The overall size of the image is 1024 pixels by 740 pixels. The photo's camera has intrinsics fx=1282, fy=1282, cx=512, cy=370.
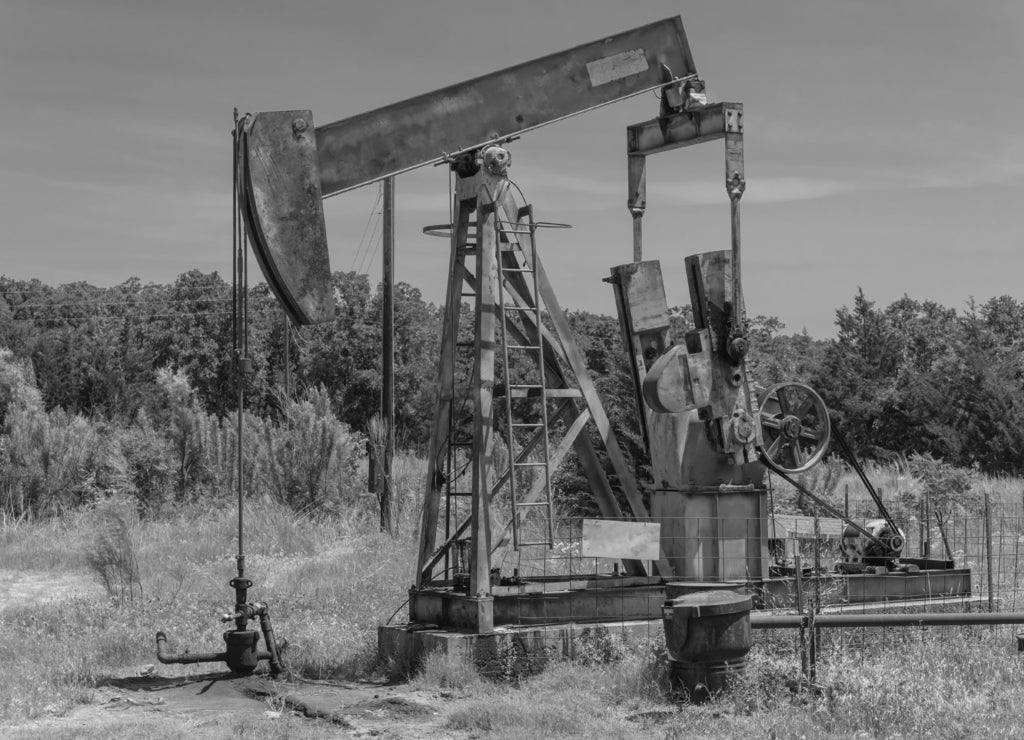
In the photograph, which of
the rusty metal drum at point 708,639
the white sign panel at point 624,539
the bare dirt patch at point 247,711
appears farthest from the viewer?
the white sign panel at point 624,539

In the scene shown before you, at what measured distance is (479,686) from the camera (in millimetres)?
8758

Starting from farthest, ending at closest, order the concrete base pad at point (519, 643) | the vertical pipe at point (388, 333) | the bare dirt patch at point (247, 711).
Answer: the vertical pipe at point (388, 333)
the concrete base pad at point (519, 643)
the bare dirt patch at point (247, 711)

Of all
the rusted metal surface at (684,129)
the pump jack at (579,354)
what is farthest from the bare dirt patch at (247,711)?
the rusted metal surface at (684,129)

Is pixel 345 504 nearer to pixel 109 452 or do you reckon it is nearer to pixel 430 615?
pixel 109 452

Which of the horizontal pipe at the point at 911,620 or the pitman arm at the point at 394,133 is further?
the pitman arm at the point at 394,133

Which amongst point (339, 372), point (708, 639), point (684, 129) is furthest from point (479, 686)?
point (339, 372)

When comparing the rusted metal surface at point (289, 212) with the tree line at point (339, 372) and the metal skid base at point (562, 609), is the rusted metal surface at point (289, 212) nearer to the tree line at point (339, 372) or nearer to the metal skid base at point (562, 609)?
the metal skid base at point (562, 609)

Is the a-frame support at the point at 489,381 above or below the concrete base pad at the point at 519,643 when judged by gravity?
above

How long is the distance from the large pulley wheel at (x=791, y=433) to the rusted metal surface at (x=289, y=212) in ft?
11.7

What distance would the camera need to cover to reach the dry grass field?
Result: 290 inches

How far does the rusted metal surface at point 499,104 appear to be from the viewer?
9.28 metres

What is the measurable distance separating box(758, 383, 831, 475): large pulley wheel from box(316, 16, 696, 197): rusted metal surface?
270 centimetres

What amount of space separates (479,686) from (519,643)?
52 centimetres

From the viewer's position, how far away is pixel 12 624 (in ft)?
40.6
